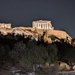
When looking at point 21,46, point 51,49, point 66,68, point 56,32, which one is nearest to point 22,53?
point 21,46

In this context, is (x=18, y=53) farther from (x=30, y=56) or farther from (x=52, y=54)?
(x=52, y=54)

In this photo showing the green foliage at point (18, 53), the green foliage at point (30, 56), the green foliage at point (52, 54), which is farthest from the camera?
the green foliage at point (52, 54)

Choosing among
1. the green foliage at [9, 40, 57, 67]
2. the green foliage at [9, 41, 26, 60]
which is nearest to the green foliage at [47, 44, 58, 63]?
the green foliage at [9, 40, 57, 67]

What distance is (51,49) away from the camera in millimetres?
22109

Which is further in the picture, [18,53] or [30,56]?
[18,53]

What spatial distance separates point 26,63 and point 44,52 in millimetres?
3055

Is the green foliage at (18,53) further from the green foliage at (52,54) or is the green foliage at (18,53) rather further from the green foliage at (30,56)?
the green foliage at (52,54)

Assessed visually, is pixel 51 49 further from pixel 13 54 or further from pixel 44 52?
pixel 13 54

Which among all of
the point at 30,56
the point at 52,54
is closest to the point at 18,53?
the point at 30,56

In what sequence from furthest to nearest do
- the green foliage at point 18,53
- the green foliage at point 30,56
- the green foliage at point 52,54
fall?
the green foliage at point 52,54 → the green foliage at point 18,53 → the green foliage at point 30,56

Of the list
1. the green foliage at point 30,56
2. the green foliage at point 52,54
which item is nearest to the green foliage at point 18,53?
the green foliage at point 30,56

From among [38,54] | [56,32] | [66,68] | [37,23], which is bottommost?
[66,68]

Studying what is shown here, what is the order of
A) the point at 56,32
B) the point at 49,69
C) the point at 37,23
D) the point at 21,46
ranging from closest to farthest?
the point at 21,46 → the point at 49,69 → the point at 56,32 → the point at 37,23

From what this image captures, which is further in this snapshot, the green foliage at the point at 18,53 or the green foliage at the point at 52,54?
the green foliage at the point at 52,54
